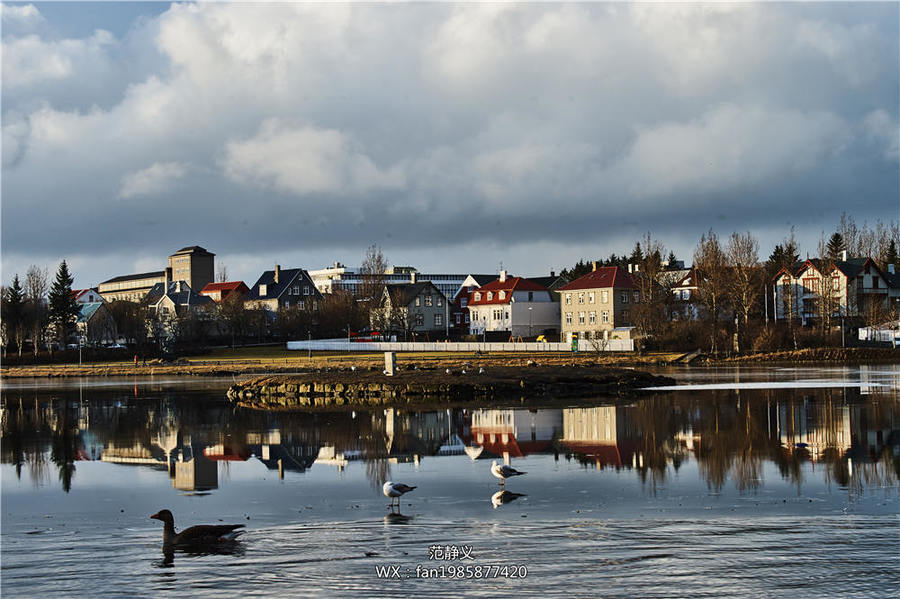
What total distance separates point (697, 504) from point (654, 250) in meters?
98.1

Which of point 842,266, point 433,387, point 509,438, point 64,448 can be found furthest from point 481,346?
point 64,448

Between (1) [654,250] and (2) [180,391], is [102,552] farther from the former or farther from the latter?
(1) [654,250]

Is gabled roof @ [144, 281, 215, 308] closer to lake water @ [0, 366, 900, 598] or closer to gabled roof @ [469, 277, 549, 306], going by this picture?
gabled roof @ [469, 277, 549, 306]

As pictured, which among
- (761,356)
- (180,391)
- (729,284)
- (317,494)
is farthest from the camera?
(729,284)

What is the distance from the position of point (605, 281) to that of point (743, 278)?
18139 mm

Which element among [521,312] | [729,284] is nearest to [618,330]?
[729,284]

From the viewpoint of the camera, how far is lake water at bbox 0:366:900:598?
38.1 feet

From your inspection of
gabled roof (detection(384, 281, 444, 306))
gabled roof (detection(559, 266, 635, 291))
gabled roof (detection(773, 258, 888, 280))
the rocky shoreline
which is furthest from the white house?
the rocky shoreline

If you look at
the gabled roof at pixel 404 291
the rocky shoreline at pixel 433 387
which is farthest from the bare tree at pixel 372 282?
the rocky shoreline at pixel 433 387

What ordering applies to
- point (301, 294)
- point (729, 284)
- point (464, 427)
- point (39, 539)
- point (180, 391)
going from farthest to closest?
1. point (301, 294)
2. point (729, 284)
3. point (180, 391)
4. point (464, 427)
5. point (39, 539)

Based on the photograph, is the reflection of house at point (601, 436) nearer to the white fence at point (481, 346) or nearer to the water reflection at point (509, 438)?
the water reflection at point (509, 438)

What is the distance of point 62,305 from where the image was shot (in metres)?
111

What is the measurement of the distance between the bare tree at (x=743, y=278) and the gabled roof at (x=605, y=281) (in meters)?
12.2

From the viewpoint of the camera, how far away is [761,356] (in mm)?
77938
